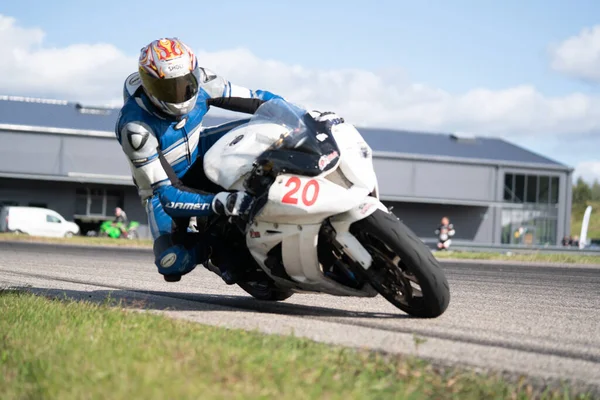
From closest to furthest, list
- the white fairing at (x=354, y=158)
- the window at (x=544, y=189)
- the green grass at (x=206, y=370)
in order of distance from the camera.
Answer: the green grass at (x=206, y=370) → the white fairing at (x=354, y=158) → the window at (x=544, y=189)

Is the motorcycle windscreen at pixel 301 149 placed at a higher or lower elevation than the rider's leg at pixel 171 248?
higher

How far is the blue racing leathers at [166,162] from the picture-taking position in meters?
6.59

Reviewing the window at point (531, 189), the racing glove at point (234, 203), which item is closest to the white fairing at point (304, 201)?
the racing glove at point (234, 203)

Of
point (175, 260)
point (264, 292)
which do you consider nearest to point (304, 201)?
point (175, 260)

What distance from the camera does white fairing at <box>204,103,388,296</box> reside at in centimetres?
580

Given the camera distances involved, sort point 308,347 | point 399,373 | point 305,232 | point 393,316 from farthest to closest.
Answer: point 393,316 < point 305,232 < point 308,347 < point 399,373

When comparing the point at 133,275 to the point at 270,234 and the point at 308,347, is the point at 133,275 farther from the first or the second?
the point at 308,347

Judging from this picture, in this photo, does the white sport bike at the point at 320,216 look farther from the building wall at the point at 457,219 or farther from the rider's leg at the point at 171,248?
the building wall at the point at 457,219

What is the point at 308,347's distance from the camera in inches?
185

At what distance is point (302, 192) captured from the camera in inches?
229

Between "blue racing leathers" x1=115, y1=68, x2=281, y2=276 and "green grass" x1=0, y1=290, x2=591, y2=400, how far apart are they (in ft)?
4.38

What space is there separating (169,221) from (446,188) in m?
49.5

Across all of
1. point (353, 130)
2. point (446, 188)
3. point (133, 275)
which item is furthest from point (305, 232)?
point (446, 188)

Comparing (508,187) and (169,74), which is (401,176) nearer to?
(508,187)
